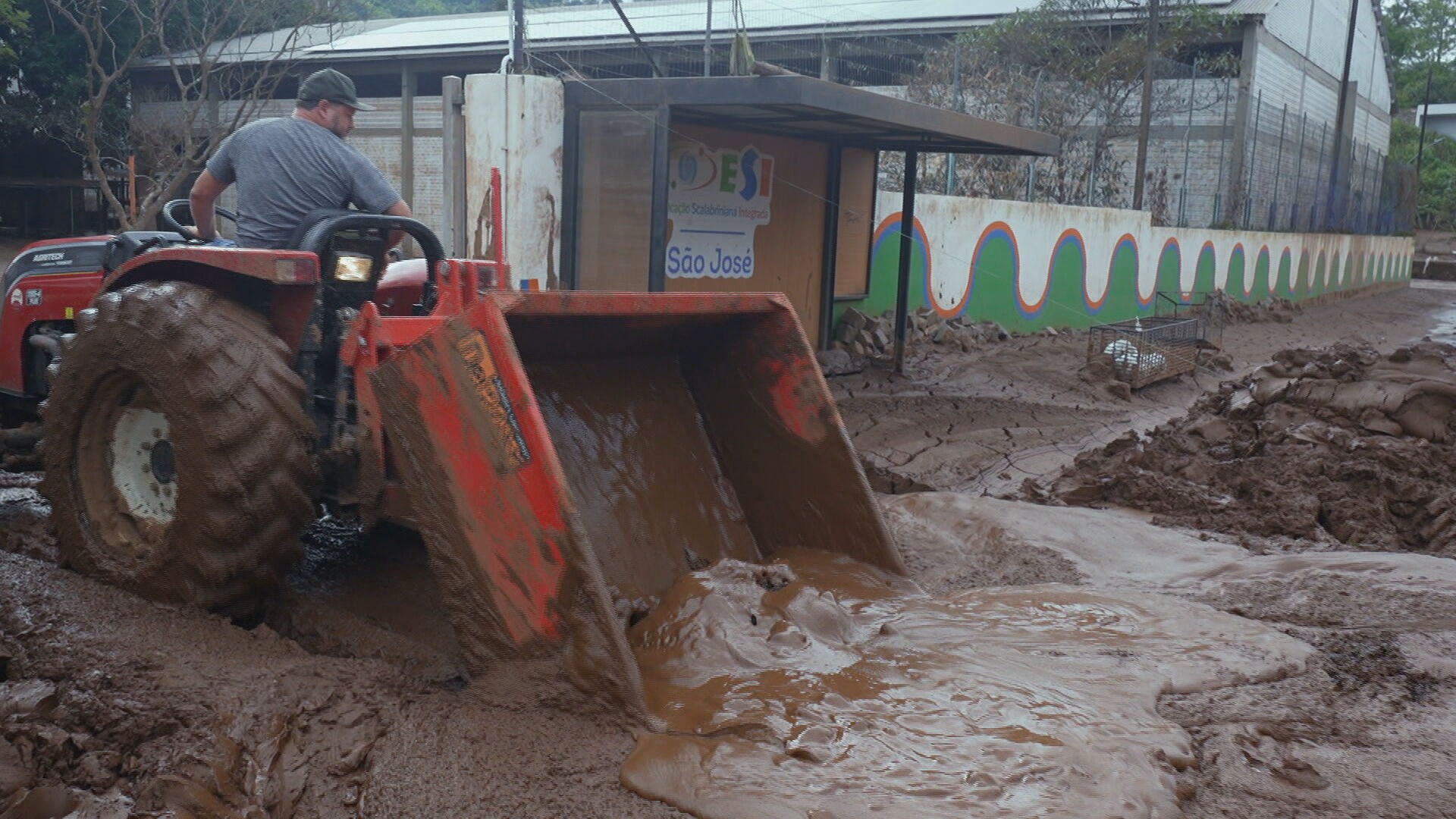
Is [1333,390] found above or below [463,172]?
below

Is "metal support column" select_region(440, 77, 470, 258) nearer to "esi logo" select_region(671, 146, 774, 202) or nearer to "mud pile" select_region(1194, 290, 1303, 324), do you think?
"esi logo" select_region(671, 146, 774, 202)

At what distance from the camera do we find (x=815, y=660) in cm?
354

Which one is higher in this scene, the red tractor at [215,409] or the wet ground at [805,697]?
the red tractor at [215,409]

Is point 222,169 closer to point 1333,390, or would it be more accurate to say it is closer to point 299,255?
point 299,255

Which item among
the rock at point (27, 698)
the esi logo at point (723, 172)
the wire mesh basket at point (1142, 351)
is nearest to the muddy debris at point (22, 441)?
the rock at point (27, 698)

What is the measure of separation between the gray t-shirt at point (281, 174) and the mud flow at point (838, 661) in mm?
1087

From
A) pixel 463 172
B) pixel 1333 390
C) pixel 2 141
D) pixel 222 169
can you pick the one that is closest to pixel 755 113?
pixel 463 172

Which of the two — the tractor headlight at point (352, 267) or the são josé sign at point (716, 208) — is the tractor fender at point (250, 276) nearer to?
the tractor headlight at point (352, 267)

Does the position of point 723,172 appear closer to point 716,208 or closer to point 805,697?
point 716,208

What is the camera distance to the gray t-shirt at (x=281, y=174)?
443 centimetres

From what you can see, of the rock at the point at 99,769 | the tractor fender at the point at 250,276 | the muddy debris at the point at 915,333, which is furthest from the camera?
the muddy debris at the point at 915,333

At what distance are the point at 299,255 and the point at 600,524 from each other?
1.35 metres

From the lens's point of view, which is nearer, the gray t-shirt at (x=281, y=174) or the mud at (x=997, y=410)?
the gray t-shirt at (x=281, y=174)

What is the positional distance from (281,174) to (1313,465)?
5214 millimetres
